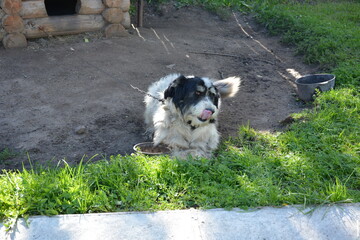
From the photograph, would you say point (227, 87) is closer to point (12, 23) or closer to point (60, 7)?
point (12, 23)

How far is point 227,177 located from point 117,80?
12.7ft

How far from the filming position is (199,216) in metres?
3.14

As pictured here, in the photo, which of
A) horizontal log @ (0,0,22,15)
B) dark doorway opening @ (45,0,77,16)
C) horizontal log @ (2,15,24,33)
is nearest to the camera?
horizontal log @ (0,0,22,15)

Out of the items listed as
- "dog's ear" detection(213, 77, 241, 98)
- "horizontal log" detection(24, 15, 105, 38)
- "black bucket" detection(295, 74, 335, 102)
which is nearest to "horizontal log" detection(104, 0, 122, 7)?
"horizontal log" detection(24, 15, 105, 38)

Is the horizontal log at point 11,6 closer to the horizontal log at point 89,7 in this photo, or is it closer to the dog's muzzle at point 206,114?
the horizontal log at point 89,7

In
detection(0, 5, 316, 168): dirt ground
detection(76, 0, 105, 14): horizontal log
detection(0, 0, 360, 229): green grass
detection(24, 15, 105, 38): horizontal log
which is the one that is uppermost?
detection(76, 0, 105, 14): horizontal log

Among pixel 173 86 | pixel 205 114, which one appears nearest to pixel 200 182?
pixel 205 114

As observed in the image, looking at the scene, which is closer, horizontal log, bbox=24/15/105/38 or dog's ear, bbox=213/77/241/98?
dog's ear, bbox=213/77/241/98

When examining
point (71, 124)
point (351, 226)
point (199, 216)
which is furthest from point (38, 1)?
point (351, 226)

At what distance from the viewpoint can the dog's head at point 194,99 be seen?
15.3 ft

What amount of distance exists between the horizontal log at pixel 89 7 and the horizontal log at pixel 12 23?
1259 mm

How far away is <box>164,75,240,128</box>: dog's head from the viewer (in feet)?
15.3

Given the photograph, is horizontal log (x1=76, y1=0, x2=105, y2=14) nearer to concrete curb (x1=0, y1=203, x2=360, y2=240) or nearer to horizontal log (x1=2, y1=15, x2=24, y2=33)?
horizontal log (x1=2, y1=15, x2=24, y2=33)

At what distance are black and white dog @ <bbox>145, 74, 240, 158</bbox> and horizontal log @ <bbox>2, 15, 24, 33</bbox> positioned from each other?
4064mm
